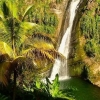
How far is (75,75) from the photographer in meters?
38.8

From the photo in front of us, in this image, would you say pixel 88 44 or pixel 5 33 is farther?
pixel 88 44

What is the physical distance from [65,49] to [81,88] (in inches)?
341

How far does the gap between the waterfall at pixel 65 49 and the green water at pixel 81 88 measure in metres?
2.33

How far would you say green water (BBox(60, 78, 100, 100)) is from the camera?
3128 centimetres

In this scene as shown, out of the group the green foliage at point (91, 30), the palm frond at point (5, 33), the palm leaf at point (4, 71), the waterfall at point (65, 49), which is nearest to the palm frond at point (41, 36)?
the palm frond at point (5, 33)

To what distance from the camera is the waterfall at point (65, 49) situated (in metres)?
39.6

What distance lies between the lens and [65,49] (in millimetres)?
41688

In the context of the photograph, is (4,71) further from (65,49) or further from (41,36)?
(65,49)

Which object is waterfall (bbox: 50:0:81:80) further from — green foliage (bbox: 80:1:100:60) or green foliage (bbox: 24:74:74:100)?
green foliage (bbox: 24:74:74:100)

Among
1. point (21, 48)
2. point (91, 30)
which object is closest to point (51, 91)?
point (21, 48)

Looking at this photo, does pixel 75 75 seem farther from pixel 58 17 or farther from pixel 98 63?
pixel 58 17

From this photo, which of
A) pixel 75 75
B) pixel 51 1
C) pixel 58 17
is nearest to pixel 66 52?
pixel 75 75

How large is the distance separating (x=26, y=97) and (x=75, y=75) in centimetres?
1812

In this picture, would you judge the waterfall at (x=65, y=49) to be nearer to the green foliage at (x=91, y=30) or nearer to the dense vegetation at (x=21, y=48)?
the green foliage at (x=91, y=30)
